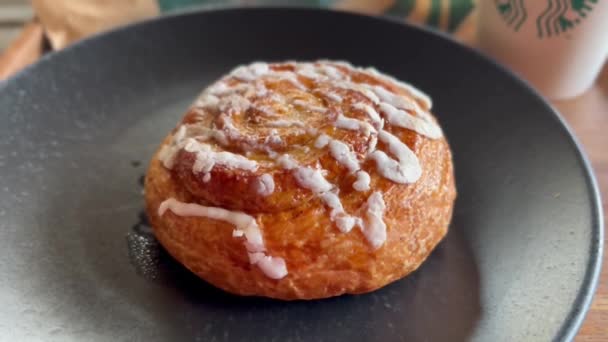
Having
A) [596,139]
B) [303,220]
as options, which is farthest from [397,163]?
[596,139]

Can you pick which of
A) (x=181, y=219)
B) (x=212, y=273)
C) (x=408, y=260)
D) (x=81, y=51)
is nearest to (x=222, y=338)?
(x=212, y=273)

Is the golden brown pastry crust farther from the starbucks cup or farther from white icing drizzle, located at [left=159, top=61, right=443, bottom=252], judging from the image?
the starbucks cup

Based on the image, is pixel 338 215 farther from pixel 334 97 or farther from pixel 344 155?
pixel 334 97

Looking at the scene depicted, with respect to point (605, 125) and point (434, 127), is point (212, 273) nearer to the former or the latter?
point (434, 127)

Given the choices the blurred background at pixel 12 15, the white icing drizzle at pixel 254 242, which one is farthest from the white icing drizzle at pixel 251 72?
the blurred background at pixel 12 15

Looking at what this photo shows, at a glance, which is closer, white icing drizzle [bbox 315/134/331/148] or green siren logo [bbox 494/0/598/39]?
white icing drizzle [bbox 315/134/331/148]

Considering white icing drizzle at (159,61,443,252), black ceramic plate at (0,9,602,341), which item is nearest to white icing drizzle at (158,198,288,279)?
white icing drizzle at (159,61,443,252)
